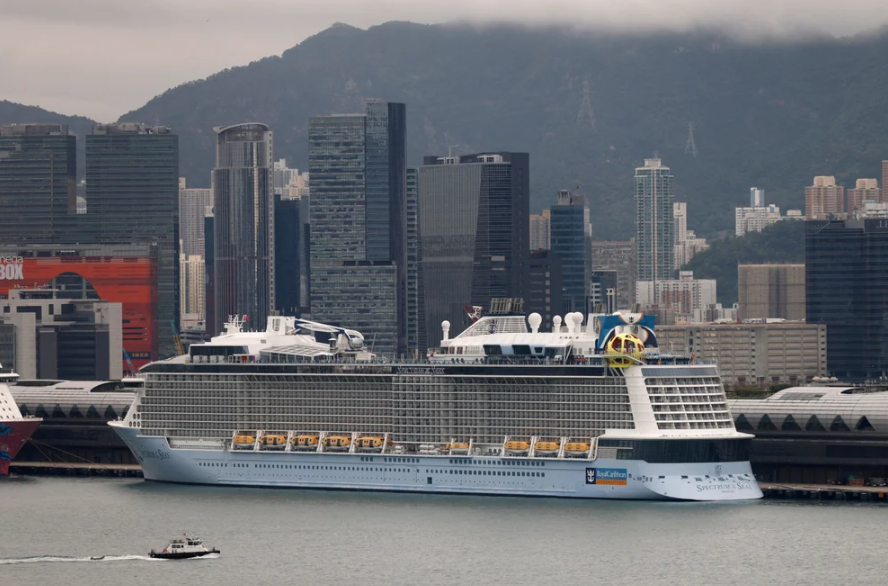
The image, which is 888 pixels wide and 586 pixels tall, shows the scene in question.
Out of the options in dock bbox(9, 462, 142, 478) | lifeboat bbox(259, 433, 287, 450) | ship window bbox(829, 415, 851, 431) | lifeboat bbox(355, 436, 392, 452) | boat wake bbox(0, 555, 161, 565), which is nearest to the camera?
boat wake bbox(0, 555, 161, 565)

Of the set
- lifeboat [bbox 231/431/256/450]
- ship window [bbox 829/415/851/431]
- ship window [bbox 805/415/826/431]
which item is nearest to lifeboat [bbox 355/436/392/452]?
lifeboat [bbox 231/431/256/450]

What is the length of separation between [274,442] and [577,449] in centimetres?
1498

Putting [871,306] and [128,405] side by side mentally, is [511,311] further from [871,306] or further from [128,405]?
[871,306]

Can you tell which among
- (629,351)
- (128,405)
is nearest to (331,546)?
(629,351)

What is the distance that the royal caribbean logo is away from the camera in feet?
280

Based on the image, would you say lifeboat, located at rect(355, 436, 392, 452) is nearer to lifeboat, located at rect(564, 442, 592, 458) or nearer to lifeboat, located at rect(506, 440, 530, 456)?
lifeboat, located at rect(506, 440, 530, 456)

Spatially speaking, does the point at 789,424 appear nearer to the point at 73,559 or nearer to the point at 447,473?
the point at 447,473

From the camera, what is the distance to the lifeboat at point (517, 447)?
88875 millimetres

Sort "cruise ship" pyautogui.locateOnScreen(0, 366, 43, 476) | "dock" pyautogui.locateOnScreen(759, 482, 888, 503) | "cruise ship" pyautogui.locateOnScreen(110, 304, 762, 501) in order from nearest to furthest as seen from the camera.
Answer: "cruise ship" pyautogui.locateOnScreen(110, 304, 762, 501), "dock" pyautogui.locateOnScreen(759, 482, 888, 503), "cruise ship" pyautogui.locateOnScreen(0, 366, 43, 476)

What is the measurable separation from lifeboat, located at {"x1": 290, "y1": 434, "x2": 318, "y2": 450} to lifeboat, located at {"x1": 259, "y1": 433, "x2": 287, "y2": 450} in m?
0.47

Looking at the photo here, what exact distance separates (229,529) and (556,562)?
575 inches

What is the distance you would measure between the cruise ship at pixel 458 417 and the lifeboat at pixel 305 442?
9 cm

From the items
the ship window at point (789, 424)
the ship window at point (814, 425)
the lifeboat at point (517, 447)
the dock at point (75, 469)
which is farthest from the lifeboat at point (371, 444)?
the ship window at point (814, 425)

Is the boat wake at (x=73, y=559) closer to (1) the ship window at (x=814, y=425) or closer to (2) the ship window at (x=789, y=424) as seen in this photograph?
(2) the ship window at (x=789, y=424)
